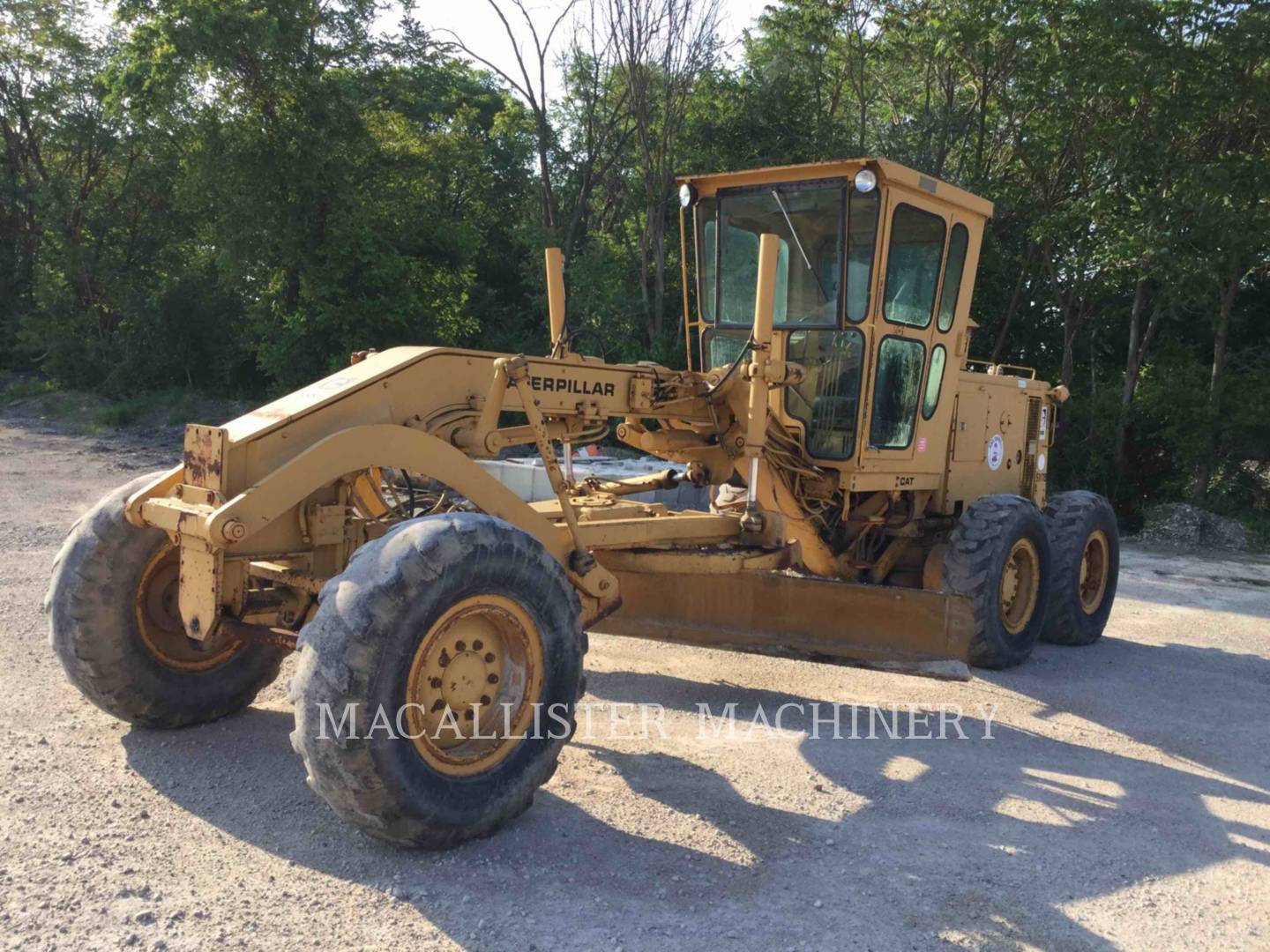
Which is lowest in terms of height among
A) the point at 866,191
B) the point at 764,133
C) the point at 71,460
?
the point at 71,460

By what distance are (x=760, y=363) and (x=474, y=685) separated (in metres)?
2.51

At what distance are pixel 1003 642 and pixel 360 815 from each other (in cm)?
469

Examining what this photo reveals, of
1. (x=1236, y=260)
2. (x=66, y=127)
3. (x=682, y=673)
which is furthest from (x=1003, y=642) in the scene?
(x=66, y=127)

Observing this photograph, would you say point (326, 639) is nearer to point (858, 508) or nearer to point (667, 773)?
point (667, 773)

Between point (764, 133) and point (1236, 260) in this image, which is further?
point (764, 133)

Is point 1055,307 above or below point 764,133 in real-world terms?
below

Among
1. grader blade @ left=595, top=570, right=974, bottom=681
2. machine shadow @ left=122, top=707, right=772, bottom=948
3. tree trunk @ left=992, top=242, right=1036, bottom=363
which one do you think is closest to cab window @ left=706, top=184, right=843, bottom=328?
grader blade @ left=595, top=570, right=974, bottom=681

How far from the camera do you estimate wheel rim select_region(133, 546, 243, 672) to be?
4.54 m

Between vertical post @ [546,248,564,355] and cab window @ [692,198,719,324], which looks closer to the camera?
vertical post @ [546,248,564,355]

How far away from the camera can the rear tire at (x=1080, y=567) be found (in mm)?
7660

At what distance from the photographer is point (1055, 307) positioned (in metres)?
17.6

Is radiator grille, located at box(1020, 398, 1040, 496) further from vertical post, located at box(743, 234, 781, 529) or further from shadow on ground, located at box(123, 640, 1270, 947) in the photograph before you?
vertical post, located at box(743, 234, 781, 529)

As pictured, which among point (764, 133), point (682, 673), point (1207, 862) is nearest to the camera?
point (1207, 862)

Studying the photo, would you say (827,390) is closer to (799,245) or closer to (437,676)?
(799,245)
